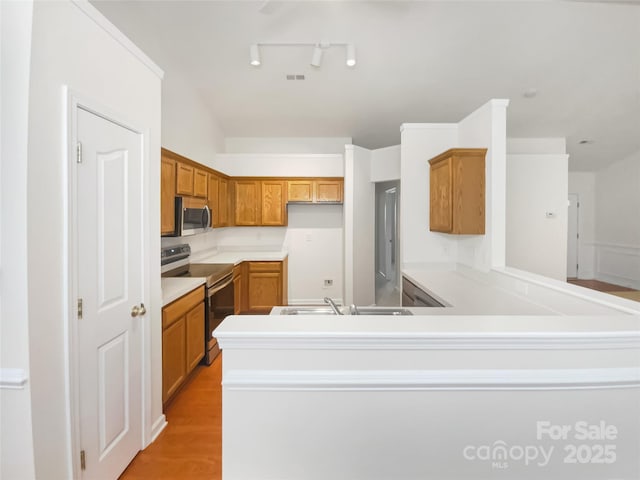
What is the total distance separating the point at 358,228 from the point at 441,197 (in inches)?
75.8

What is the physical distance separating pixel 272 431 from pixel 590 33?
16.1ft

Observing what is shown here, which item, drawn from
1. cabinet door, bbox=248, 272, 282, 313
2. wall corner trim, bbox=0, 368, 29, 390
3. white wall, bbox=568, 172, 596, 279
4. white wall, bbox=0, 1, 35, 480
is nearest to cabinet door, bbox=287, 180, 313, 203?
cabinet door, bbox=248, 272, 282, 313

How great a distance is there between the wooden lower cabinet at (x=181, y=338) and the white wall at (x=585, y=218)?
8.08 metres

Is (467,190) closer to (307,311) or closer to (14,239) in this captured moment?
(307,311)

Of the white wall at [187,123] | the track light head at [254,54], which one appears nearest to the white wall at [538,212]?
the track light head at [254,54]

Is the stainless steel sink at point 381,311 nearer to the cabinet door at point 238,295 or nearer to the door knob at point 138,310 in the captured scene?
the door knob at point 138,310

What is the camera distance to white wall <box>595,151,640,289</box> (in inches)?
243

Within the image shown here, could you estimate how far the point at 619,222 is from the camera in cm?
657

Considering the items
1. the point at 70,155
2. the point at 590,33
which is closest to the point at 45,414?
the point at 70,155

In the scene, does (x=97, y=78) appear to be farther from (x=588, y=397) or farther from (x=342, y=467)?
(x=588, y=397)

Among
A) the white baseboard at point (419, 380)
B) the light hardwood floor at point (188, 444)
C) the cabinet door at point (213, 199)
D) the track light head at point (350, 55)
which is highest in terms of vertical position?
the track light head at point (350, 55)

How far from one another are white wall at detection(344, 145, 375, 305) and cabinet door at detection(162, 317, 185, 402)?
9.21 feet

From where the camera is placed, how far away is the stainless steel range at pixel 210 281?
3092mm

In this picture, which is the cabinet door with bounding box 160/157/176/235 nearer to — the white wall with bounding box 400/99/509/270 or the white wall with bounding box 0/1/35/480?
the white wall with bounding box 0/1/35/480
